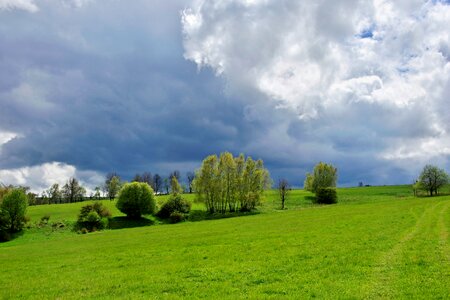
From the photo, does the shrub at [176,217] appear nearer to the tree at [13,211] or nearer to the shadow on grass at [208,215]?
the shadow on grass at [208,215]

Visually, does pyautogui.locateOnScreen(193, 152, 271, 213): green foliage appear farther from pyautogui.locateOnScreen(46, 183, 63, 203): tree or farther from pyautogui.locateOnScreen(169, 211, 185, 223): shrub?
pyautogui.locateOnScreen(46, 183, 63, 203): tree

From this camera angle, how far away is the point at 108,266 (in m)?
25.4

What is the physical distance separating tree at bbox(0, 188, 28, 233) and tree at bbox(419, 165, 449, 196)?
12744 centimetres

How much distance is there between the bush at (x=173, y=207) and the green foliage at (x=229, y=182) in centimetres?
672

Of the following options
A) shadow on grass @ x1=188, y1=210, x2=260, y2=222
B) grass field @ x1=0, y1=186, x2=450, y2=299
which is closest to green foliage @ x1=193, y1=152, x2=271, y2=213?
shadow on grass @ x1=188, y1=210, x2=260, y2=222

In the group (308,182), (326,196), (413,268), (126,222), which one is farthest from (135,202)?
(308,182)

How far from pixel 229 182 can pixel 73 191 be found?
10138cm

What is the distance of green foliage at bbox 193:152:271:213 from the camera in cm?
9850

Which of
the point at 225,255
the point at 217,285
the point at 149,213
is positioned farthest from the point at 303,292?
the point at 149,213

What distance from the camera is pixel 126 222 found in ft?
286

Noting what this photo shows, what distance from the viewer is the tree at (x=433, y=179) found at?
130625mm

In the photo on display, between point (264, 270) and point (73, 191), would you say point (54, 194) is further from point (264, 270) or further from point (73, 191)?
point (264, 270)

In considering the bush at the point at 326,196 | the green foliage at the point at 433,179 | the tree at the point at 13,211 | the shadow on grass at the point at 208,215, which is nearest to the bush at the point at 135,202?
the shadow on grass at the point at 208,215

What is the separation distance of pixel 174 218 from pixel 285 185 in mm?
41331
